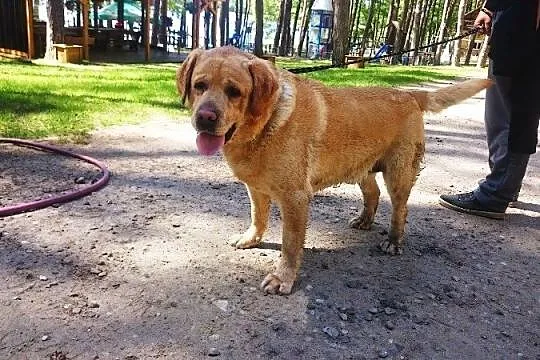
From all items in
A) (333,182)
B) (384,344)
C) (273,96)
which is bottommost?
(384,344)

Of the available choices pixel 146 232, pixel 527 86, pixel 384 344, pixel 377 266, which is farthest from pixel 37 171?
pixel 527 86

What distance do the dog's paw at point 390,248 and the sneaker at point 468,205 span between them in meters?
1.28

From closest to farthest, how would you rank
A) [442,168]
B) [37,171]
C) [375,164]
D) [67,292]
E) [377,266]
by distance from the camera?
[67,292], [377,266], [375,164], [37,171], [442,168]

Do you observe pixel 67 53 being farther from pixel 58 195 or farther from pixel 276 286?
pixel 276 286

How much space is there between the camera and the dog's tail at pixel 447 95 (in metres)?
4.05

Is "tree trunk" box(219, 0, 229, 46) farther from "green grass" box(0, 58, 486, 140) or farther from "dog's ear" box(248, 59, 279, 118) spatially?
"dog's ear" box(248, 59, 279, 118)

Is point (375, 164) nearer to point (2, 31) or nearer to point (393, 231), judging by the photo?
point (393, 231)

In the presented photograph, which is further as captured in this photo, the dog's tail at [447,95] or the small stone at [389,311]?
the dog's tail at [447,95]

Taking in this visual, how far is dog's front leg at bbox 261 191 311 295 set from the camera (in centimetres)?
315

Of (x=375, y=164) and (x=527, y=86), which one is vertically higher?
(x=527, y=86)

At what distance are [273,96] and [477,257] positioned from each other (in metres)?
2.12

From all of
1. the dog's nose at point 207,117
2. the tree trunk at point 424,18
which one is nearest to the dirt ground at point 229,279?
the dog's nose at point 207,117

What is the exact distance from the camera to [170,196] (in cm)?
462

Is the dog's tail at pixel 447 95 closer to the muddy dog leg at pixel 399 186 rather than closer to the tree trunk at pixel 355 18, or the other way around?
the muddy dog leg at pixel 399 186
